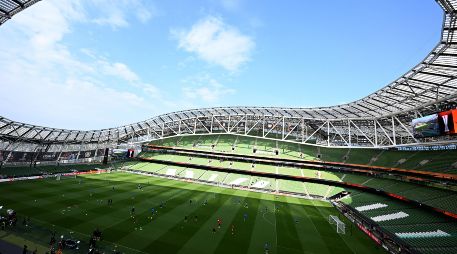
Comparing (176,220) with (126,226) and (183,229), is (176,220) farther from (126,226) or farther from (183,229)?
(126,226)

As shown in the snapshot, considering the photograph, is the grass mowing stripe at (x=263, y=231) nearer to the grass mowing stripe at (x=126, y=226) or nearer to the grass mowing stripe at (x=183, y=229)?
the grass mowing stripe at (x=183, y=229)

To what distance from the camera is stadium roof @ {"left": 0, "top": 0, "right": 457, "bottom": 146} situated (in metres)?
23.9

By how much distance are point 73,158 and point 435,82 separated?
8566 cm

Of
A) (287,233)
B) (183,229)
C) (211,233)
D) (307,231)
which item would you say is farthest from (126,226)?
(307,231)

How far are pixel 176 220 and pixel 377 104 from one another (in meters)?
41.0

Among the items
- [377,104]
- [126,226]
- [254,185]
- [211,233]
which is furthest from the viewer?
[254,185]

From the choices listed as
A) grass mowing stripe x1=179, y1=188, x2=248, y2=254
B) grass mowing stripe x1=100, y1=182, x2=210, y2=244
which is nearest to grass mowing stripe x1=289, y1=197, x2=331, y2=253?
grass mowing stripe x1=179, y1=188, x2=248, y2=254

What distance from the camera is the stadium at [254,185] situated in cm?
2555

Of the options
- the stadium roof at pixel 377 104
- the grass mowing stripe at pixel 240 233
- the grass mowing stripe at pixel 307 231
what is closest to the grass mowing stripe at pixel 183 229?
the grass mowing stripe at pixel 240 233

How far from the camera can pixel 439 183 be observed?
37750 millimetres

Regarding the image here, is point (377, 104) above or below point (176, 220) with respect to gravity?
above

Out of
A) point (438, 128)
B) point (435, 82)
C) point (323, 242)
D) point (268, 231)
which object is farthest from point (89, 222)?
point (435, 82)

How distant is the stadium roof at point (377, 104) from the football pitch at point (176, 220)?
15313 mm

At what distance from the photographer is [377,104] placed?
45656 mm
